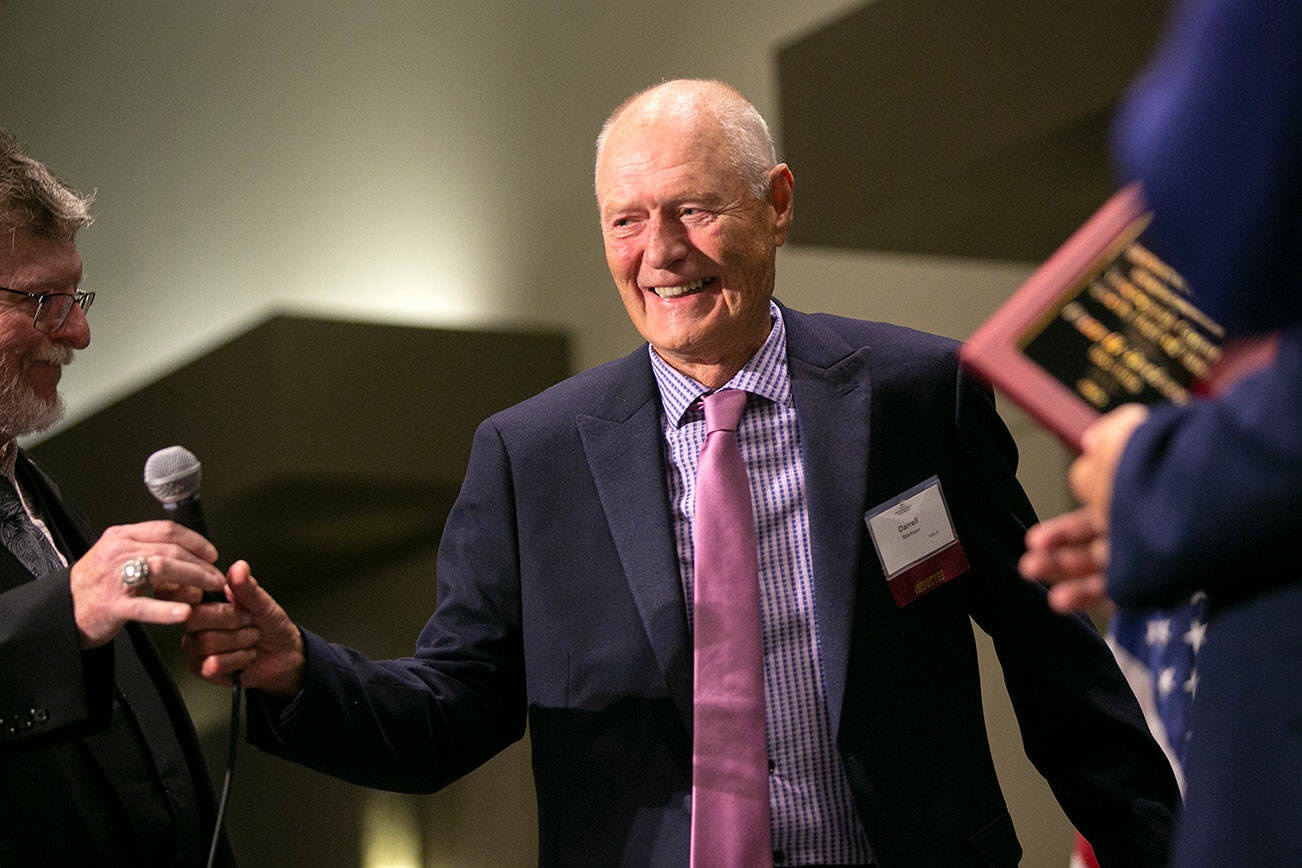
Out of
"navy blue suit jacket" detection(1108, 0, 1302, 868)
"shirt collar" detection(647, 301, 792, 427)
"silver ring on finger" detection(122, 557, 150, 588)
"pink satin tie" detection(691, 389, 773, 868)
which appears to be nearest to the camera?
"navy blue suit jacket" detection(1108, 0, 1302, 868)

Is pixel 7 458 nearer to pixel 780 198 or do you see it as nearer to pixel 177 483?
pixel 177 483

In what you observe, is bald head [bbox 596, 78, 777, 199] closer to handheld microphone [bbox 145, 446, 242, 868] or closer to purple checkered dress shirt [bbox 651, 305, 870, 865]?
purple checkered dress shirt [bbox 651, 305, 870, 865]

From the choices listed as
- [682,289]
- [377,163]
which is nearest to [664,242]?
[682,289]

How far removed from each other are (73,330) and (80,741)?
627 mm

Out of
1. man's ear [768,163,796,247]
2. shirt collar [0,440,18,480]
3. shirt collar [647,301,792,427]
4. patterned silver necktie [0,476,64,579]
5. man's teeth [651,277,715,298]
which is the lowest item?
patterned silver necktie [0,476,64,579]

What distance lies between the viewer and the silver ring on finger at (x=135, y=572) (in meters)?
1.52

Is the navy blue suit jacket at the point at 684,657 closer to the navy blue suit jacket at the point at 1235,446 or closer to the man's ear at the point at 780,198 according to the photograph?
the man's ear at the point at 780,198

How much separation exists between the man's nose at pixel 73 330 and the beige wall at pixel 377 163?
60.5 inches

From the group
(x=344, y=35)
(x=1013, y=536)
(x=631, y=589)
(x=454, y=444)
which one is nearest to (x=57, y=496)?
(x=631, y=589)

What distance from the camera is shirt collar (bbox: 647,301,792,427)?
6.48 ft

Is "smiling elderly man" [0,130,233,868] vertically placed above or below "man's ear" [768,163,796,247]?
below

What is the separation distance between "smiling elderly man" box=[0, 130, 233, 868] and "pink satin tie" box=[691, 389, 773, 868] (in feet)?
2.05

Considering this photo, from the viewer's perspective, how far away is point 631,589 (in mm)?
1868

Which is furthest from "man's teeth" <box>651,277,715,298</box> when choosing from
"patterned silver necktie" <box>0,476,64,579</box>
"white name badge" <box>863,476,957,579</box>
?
"patterned silver necktie" <box>0,476,64,579</box>
